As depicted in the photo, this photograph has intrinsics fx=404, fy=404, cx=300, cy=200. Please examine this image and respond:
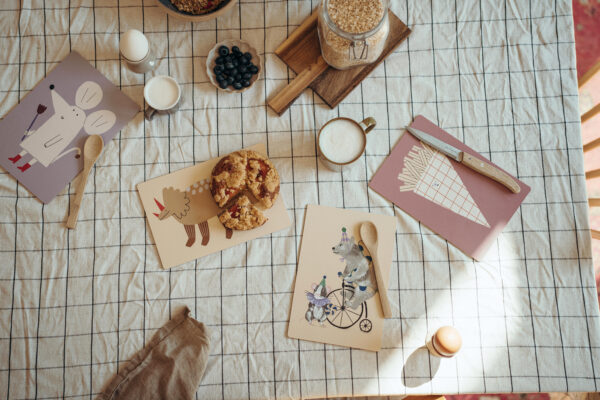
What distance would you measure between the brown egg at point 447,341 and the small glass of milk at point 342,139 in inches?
18.9

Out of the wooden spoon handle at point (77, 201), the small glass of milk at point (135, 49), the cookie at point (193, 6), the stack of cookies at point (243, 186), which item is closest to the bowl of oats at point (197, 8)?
the cookie at point (193, 6)

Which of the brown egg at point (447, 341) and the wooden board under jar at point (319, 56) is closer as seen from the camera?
the brown egg at point (447, 341)

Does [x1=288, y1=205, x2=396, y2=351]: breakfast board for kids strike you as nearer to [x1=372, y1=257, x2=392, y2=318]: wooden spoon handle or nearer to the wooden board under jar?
[x1=372, y1=257, x2=392, y2=318]: wooden spoon handle

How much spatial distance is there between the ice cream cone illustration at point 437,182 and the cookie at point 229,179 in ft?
1.40

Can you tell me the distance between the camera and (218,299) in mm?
1064

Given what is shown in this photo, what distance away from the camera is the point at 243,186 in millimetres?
1060

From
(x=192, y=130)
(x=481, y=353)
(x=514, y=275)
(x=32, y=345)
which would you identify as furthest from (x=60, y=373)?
(x=514, y=275)

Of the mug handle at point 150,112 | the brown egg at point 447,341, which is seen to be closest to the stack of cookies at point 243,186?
the mug handle at point 150,112

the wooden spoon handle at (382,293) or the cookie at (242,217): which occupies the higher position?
the cookie at (242,217)

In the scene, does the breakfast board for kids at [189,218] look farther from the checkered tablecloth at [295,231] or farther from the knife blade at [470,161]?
the knife blade at [470,161]

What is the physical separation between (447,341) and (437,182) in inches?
16.1

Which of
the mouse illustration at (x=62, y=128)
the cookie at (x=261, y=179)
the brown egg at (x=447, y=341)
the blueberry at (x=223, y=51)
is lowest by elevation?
the brown egg at (x=447, y=341)

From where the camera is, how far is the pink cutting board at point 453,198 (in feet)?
3.57

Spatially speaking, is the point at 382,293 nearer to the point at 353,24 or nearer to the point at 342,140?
the point at 342,140
